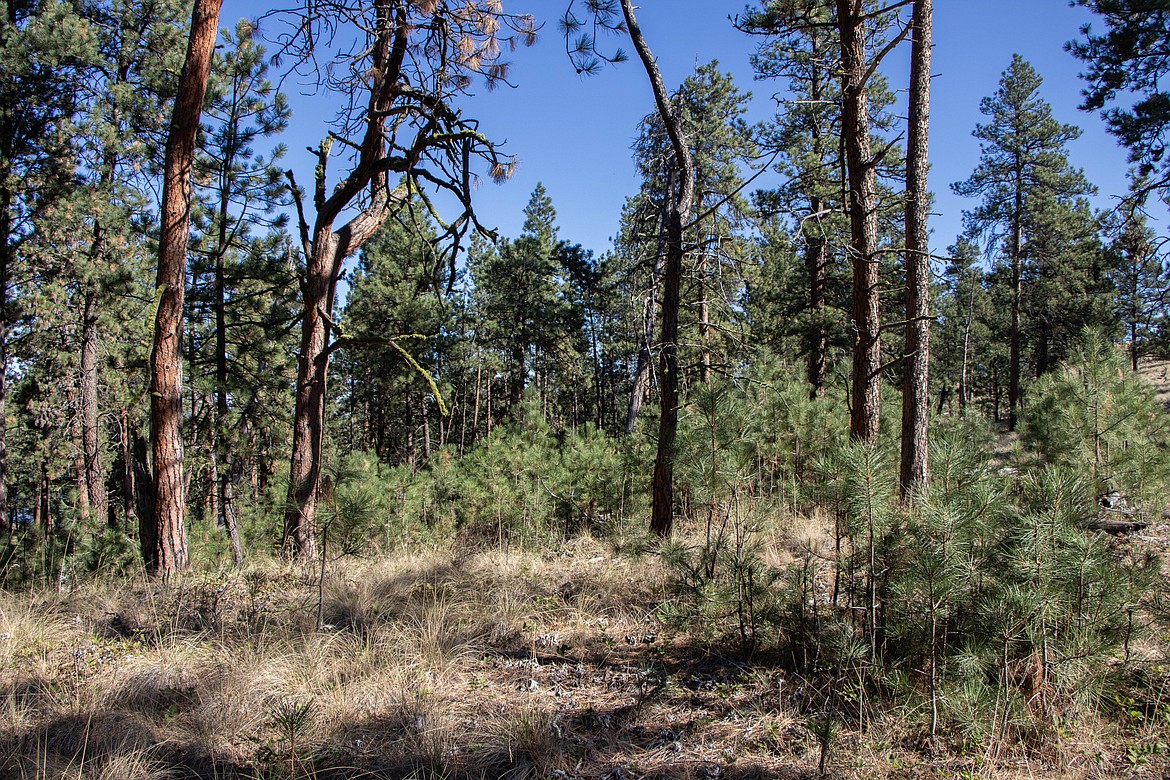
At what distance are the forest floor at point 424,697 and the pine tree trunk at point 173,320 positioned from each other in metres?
0.63

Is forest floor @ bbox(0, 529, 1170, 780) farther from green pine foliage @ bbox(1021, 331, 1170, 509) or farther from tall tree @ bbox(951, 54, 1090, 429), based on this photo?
tall tree @ bbox(951, 54, 1090, 429)

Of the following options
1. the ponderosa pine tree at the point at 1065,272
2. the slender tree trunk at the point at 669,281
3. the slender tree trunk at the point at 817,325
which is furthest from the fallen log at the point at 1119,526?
the ponderosa pine tree at the point at 1065,272

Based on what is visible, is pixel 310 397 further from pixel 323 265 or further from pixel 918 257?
pixel 918 257

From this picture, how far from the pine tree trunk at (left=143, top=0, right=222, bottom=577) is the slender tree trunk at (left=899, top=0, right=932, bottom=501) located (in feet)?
20.2

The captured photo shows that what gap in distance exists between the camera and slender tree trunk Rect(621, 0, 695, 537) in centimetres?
574

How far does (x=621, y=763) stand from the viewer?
2.79 m

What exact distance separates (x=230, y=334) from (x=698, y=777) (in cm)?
1145

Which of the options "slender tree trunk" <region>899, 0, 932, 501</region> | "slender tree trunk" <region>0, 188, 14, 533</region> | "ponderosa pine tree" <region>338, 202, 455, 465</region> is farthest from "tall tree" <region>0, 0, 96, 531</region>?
"slender tree trunk" <region>899, 0, 932, 501</region>

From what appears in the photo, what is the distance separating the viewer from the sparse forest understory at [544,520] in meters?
2.91

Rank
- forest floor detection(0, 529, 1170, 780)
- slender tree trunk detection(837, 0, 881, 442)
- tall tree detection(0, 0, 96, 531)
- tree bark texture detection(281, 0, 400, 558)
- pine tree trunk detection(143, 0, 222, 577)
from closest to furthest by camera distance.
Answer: forest floor detection(0, 529, 1170, 780), pine tree trunk detection(143, 0, 222, 577), slender tree trunk detection(837, 0, 881, 442), tree bark texture detection(281, 0, 400, 558), tall tree detection(0, 0, 96, 531)

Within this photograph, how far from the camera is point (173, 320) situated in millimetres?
5355

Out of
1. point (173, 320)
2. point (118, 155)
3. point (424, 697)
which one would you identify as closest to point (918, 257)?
point (424, 697)

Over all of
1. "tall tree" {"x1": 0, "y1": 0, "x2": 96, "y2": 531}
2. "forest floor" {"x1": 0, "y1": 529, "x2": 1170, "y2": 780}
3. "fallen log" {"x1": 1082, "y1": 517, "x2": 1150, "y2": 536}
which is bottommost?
"forest floor" {"x1": 0, "y1": 529, "x2": 1170, "y2": 780}

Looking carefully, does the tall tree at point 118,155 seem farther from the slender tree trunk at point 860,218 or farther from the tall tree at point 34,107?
the slender tree trunk at point 860,218
